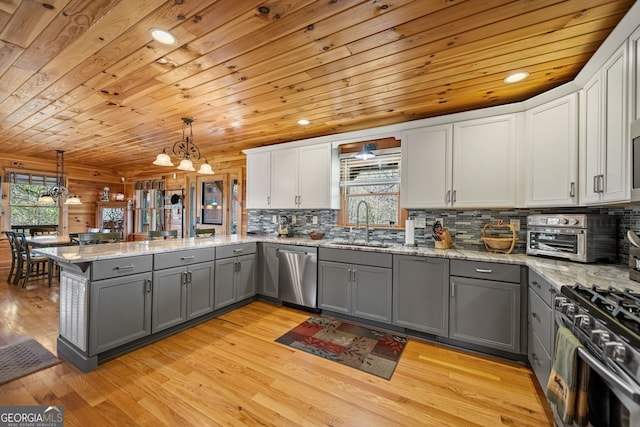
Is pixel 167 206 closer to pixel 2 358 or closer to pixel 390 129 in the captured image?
pixel 2 358

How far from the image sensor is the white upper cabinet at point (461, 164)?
2664 mm

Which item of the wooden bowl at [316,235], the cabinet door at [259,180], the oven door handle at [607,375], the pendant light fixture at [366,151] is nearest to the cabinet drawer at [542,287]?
the oven door handle at [607,375]

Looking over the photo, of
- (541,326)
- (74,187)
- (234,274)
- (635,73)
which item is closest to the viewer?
(635,73)

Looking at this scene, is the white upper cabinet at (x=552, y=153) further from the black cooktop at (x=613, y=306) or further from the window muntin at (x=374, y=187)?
the window muntin at (x=374, y=187)

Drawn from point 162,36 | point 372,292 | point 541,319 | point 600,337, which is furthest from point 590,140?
point 162,36

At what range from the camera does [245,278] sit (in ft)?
12.1

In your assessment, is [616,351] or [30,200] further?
[30,200]

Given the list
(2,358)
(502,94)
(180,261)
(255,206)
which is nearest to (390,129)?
(502,94)

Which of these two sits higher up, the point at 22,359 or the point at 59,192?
the point at 59,192

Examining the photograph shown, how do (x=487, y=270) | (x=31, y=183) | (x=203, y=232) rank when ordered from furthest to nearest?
(x=31, y=183)
(x=203, y=232)
(x=487, y=270)

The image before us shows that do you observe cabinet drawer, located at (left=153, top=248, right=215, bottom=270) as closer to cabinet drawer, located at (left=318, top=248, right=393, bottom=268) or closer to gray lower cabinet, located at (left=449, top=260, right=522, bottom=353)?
cabinet drawer, located at (left=318, top=248, right=393, bottom=268)

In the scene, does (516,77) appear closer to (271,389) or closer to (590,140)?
(590,140)

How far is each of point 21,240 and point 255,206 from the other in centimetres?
367

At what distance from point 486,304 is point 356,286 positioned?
1247 mm
